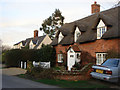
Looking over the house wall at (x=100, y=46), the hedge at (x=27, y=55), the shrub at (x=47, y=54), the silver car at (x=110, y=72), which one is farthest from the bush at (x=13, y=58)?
the silver car at (x=110, y=72)

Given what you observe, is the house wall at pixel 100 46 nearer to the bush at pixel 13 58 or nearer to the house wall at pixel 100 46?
the house wall at pixel 100 46

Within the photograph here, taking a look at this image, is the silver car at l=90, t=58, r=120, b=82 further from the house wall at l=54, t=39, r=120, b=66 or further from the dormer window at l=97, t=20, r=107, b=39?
the dormer window at l=97, t=20, r=107, b=39

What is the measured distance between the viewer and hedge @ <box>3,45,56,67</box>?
24.0 meters

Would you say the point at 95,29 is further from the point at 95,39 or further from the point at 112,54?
the point at 112,54

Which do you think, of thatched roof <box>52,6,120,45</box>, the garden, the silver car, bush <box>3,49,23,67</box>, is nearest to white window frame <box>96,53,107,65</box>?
the garden

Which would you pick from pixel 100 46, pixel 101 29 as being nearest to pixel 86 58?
pixel 100 46

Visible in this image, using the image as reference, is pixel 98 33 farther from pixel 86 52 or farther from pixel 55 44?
pixel 55 44

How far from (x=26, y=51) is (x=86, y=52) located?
33.5ft

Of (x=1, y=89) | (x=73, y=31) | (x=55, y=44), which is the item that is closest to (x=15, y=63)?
(x=55, y=44)

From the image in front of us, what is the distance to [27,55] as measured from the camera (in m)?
24.8

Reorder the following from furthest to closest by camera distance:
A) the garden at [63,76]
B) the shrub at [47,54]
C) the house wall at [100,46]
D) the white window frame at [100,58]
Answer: the shrub at [47,54], the white window frame at [100,58], the house wall at [100,46], the garden at [63,76]

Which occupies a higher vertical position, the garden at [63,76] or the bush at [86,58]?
Result: the bush at [86,58]

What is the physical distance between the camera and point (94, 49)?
18.6m

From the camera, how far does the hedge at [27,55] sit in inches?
944
